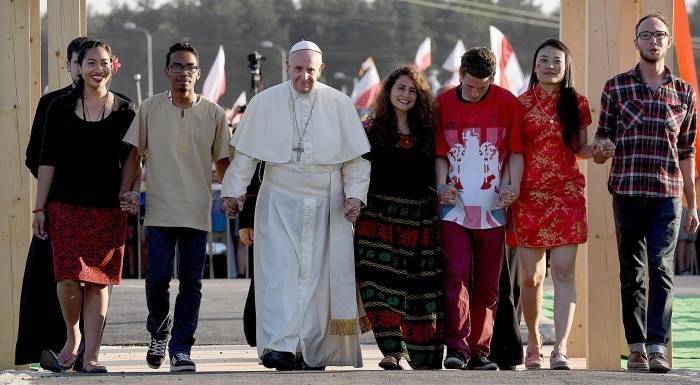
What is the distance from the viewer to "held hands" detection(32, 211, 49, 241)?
35.3 feet

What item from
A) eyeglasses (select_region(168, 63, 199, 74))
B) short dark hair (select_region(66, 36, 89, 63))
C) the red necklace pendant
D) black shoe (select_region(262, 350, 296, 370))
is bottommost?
black shoe (select_region(262, 350, 296, 370))

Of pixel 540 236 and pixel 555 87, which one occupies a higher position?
pixel 555 87

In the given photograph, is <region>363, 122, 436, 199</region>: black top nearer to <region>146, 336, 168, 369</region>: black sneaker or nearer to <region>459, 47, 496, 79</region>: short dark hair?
<region>459, 47, 496, 79</region>: short dark hair

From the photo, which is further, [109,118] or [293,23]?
[293,23]

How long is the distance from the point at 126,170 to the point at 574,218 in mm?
2770

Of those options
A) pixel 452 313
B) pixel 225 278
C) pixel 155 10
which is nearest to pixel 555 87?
pixel 452 313

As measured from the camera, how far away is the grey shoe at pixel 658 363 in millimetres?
10586

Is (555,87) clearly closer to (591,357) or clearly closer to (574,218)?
(574,218)

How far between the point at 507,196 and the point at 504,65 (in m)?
15.1

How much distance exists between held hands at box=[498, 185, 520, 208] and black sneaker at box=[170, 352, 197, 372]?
6.95 ft

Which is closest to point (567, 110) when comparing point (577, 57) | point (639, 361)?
point (639, 361)

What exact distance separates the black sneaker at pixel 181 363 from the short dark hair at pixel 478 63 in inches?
95.6

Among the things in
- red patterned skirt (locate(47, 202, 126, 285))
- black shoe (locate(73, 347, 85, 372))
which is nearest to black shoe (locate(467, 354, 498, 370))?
red patterned skirt (locate(47, 202, 126, 285))

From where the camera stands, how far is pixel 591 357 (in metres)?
11.3
